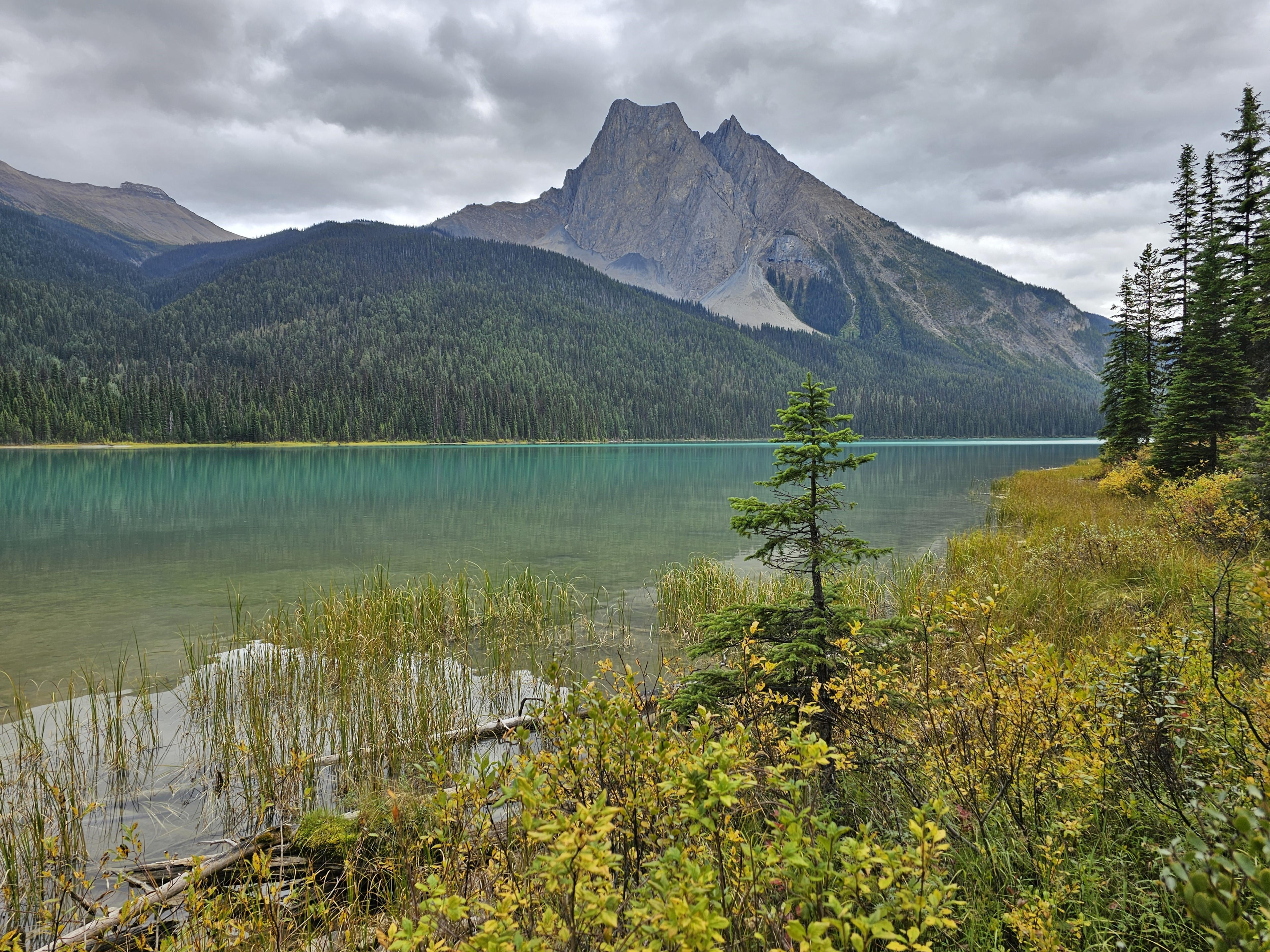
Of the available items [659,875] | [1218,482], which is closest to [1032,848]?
[659,875]

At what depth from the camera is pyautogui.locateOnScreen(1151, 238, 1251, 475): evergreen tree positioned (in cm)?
1808

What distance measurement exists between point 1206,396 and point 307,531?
31850 millimetres

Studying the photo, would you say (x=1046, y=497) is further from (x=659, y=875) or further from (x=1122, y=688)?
(x=659, y=875)

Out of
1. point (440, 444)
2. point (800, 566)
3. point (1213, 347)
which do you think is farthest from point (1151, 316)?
point (440, 444)

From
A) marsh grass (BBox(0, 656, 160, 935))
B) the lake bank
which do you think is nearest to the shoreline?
the lake bank

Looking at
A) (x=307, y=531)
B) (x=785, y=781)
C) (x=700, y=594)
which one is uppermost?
(x=785, y=781)

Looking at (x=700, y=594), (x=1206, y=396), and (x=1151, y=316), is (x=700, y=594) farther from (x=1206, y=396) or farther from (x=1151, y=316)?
(x=1151, y=316)

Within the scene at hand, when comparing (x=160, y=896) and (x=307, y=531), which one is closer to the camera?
(x=160, y=896)

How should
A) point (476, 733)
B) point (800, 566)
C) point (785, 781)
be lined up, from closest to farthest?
point (785, 781) < point (800, 566) < point (476, 733)

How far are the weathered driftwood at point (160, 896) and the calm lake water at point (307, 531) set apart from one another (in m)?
7.25

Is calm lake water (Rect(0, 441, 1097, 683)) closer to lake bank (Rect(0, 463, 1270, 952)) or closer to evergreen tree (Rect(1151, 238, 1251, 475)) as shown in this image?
lake bank (Rect(0, 463, 1270, 952))

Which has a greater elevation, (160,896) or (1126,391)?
(1126,391)

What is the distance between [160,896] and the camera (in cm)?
361

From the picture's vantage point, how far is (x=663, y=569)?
17.6 meters
